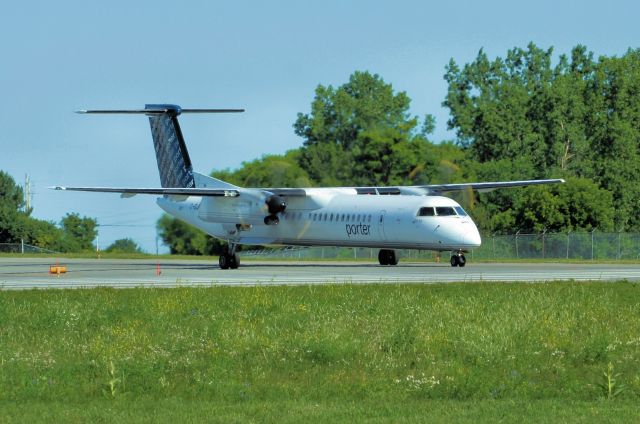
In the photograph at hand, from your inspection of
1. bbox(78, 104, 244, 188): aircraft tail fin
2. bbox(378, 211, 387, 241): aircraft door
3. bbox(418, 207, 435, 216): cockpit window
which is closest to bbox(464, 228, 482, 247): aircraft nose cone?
bbox(418, 207, 435, 216): cockpit window

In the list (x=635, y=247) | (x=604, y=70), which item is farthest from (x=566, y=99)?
(x=635, y=247)

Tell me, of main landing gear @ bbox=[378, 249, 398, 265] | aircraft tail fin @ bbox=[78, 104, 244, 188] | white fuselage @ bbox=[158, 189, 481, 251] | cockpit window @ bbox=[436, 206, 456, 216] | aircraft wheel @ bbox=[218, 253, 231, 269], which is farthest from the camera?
aircraft tail fin @ bbox=[78, 104, 244, 188]

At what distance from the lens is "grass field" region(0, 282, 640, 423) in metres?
14.0

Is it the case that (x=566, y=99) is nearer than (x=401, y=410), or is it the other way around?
(x=401, y=410)

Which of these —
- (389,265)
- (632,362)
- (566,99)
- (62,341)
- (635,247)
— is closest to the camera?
(632,362)

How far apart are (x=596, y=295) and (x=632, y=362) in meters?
8.23

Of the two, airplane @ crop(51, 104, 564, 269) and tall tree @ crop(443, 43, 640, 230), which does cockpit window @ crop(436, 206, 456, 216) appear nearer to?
airplane @ crop(51, 104, 564, 269)

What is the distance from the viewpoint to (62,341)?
1880 centimetres

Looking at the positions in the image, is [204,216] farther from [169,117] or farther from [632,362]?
[632,362]

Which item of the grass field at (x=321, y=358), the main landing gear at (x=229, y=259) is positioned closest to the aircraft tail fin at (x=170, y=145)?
the main landing gear at (x=229, y=259)

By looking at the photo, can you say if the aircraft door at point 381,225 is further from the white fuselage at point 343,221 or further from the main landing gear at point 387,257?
the main landing gear at point 387,257

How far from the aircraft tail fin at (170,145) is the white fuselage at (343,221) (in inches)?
90.1

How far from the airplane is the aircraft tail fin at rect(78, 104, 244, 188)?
0.04 meters

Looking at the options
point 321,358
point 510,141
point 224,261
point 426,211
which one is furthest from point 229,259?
point 510,141
